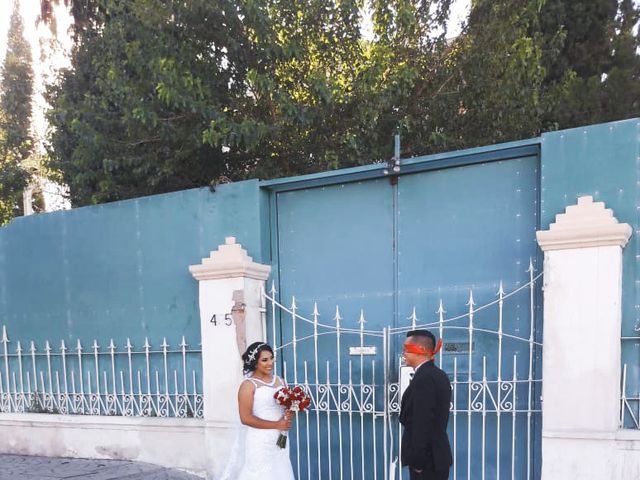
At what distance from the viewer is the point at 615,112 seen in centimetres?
721

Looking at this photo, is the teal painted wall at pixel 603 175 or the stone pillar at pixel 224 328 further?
the stone pillar at pixel 224 328

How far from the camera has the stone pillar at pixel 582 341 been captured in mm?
3445

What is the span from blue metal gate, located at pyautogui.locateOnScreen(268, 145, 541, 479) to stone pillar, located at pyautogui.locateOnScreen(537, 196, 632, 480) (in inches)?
11.7

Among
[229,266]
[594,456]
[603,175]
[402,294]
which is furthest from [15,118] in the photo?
[594,456]

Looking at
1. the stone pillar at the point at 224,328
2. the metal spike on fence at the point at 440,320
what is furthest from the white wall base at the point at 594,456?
the stone pillar at the point at 224,328

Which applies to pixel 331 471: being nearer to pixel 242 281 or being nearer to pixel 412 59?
pixel 242 281

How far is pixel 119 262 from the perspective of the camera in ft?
17.5

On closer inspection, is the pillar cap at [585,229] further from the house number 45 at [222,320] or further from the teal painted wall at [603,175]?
the house number 45 at [222,320]

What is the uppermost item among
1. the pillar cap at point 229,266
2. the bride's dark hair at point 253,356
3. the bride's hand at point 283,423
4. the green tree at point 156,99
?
the green tree at point 156,99

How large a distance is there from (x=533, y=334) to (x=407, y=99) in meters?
3.50

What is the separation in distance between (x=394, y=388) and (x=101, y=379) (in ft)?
10.1

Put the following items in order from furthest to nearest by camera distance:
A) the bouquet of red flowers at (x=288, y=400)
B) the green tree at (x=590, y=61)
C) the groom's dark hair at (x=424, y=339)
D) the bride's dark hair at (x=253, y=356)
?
the green tree at (x=590, y=61) → the bride's dark hair at (x=253, y=356) → the bouquet of red flowers at (x=288, y=400) → the groom's dark hair at (x=424, y=339)

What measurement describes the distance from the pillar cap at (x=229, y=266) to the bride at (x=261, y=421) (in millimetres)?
988

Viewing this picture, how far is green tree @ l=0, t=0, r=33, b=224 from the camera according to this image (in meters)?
11.7
